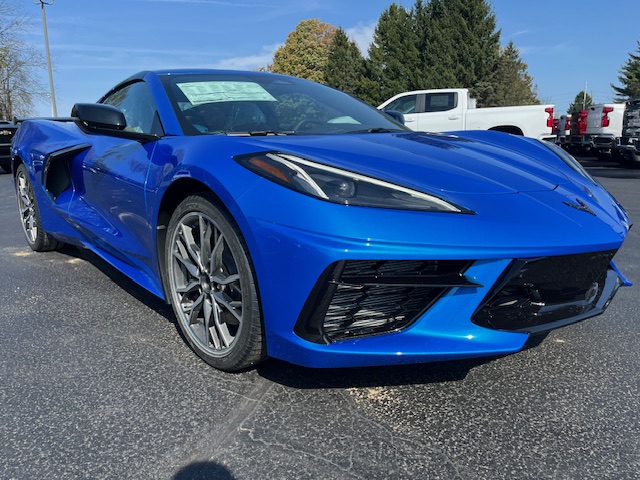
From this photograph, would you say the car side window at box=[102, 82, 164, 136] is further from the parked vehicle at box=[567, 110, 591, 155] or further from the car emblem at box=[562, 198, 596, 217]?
the parked vehicle at box=[567, 110, 591, 155]

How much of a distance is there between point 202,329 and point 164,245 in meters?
0.42

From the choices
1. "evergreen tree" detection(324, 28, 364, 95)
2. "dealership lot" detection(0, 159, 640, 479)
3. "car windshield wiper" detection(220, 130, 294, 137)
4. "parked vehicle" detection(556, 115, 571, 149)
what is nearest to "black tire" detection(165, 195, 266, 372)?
"dealership lot" detection(0, 159, 640, 479)

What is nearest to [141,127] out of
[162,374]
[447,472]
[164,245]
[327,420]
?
[164,245]

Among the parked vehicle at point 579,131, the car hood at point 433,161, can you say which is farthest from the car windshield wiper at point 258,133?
the parked vehicle at point 579,131

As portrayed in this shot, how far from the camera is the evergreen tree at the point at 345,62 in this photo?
4838cm

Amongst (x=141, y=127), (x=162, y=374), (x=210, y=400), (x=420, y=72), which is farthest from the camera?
(x=420, y=72)

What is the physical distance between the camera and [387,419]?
1.82 metres

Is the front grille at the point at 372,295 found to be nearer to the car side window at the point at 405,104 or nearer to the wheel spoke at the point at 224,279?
the wheel spoke at the point at 224,279

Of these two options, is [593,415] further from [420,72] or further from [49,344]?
[420,72]

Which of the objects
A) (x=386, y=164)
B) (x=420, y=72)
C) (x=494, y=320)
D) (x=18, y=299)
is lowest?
(x=18, y=299)

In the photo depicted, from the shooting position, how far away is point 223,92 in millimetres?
2783

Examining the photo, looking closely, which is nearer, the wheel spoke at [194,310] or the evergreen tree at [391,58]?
the wheel spoke at [194,310]

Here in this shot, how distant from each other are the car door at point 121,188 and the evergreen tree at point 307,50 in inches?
2144

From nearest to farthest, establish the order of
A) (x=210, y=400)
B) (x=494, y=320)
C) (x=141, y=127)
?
(x=494, y=320) → (x=210, y=400) → (x=141, y=127)
